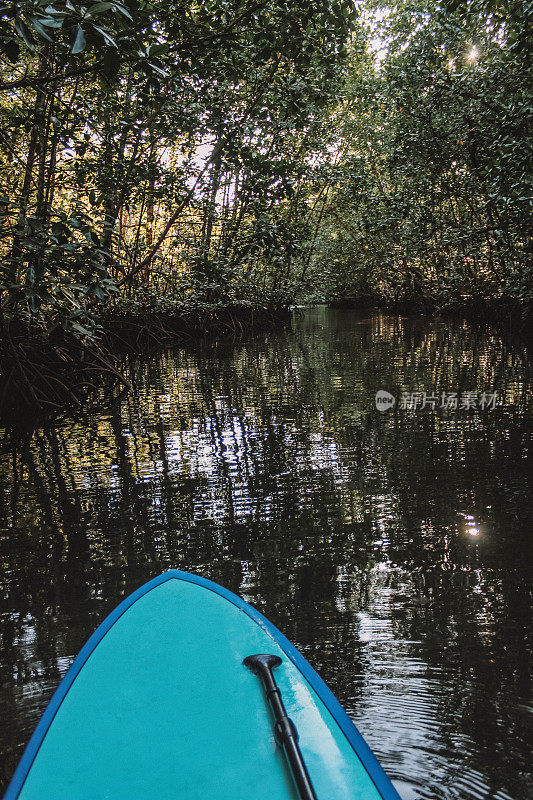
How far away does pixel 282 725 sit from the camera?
1315mm

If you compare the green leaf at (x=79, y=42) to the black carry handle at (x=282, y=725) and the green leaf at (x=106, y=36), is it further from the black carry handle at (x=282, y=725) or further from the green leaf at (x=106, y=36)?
the black carry handle at (x=282, y=725)

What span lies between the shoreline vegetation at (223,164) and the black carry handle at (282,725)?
7.29 ft

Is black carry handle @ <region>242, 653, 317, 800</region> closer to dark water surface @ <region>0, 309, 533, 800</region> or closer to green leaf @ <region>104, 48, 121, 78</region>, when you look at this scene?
dark water surface @ <region>0, 309, 533, 800</region>

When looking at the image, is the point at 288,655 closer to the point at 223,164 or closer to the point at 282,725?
the point at 282,725

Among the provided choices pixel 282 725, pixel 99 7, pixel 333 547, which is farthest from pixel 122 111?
pixel 282 725

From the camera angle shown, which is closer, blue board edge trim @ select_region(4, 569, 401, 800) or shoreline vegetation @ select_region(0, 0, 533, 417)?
blue board edge trim @ select_region(4, 569, 401, 800)

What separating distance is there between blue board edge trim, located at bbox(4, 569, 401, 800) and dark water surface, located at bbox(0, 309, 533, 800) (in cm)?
33

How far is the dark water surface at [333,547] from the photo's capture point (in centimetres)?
178

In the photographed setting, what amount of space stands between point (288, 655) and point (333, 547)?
4.53 feet

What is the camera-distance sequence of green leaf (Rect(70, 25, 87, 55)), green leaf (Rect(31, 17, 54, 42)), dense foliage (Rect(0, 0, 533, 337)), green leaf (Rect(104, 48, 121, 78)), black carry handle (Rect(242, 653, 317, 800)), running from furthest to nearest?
1. dense foliage (Rect(0, 0, 533, 337))
2. green leaf (Rect(104, 48, 121, 78))
3. green leaf (Rect(31, 17, 54, 42))
4. green leaf (Rect(70, 25, 87, 55))
5. black carry handle (Rect(242, 653, 317, 800))

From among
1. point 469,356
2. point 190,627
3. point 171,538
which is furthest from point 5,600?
point 469,356

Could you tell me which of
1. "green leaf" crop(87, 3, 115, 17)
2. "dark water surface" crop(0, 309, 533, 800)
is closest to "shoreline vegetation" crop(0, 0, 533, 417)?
"green leaf" crop(87, 3, 115, 17)

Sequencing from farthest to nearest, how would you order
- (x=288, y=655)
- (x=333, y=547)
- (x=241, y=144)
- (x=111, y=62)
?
(x=241, y=144) → (x=333, y=547) → (x=111, y=62) → (x=288, y=655)

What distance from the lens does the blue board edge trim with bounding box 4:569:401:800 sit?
1.21 m
